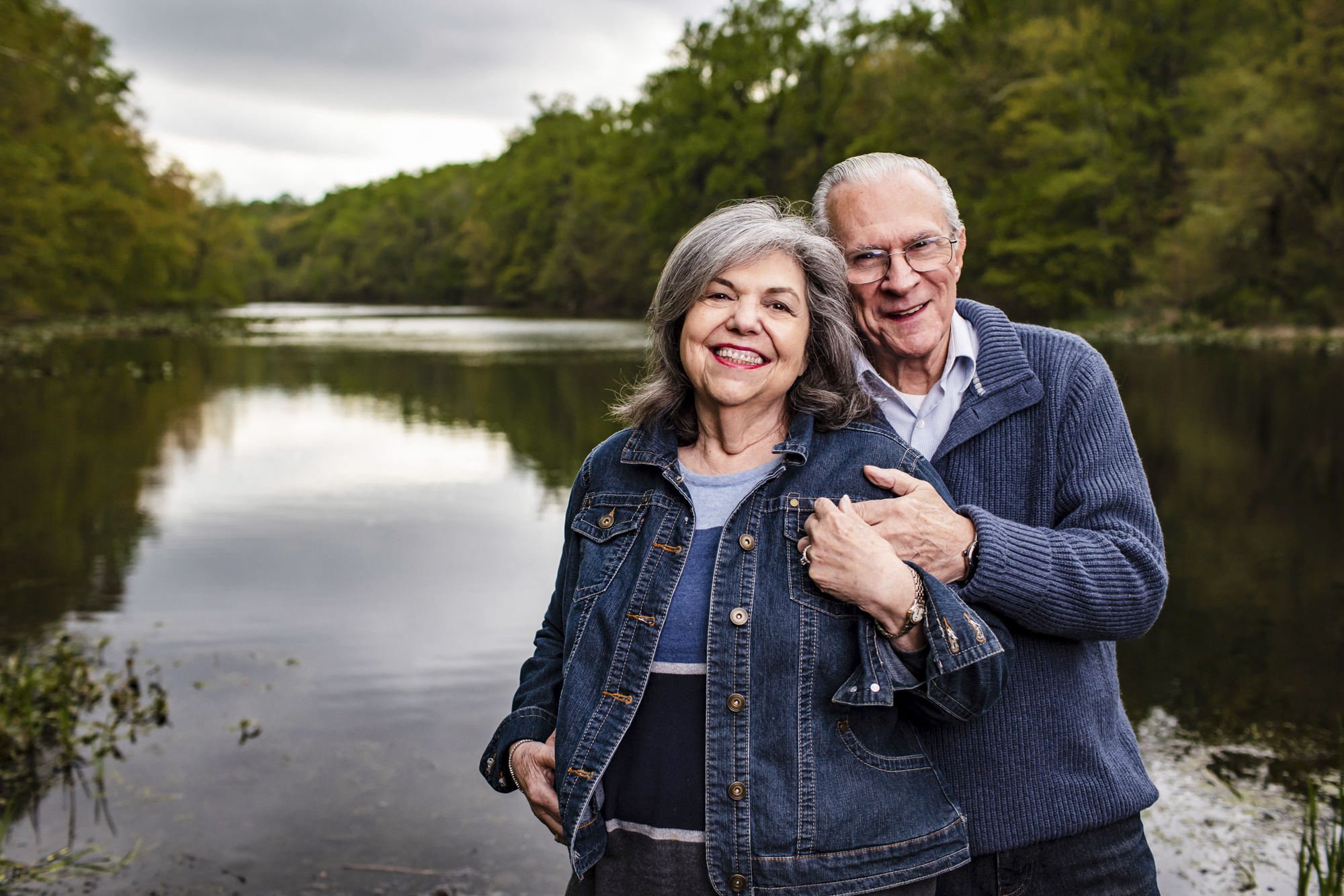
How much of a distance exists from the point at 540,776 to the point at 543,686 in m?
0.19

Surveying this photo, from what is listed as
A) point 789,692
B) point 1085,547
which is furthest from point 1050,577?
point 789,692

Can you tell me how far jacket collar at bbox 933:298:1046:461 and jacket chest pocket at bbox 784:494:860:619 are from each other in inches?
14.8

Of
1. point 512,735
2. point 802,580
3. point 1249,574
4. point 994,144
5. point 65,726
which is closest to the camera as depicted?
point 802,580

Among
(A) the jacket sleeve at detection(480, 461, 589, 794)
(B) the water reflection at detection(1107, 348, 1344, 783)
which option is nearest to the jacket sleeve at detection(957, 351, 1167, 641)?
(A) the jacket sleeve at detection(480, 461, 589, 794)

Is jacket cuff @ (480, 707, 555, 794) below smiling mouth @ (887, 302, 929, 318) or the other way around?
below

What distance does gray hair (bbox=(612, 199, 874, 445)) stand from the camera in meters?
1.98

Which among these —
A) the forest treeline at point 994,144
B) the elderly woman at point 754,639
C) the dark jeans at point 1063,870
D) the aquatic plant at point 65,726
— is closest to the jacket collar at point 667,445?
the elderly woman at point 754,639

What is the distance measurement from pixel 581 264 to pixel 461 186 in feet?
146

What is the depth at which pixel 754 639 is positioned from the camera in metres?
1.85

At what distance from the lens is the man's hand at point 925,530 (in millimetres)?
1841

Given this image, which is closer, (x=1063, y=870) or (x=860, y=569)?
(x=860, y=569)

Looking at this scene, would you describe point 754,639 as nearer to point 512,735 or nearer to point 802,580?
point 802,580

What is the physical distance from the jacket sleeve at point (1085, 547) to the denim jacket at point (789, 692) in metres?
0.08

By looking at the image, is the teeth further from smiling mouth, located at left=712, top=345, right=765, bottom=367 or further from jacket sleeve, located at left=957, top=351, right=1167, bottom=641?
jacket sleeve, located at left=957, top=351, right=1167, bottom=641
